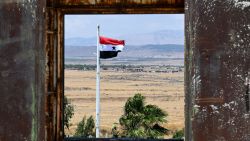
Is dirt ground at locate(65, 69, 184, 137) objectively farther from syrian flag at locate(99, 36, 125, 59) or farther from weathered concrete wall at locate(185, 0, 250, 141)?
weathered concrete wall at locate(185, 0, 250, 141)

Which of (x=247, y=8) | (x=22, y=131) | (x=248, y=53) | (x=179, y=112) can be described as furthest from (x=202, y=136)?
(x=179, y=112)

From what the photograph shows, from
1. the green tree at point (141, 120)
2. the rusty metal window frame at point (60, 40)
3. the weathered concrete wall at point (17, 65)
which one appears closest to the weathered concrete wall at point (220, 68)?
the weathered concrete wall at point (17, 65)

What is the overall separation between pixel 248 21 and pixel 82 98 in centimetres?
6794

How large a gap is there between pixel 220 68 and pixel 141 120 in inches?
553

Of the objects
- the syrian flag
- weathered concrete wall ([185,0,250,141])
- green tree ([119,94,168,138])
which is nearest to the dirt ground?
green tree ([119,94,168,138])

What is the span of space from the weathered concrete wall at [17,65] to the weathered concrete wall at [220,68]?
145 centimetres

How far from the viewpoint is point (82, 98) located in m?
72.6

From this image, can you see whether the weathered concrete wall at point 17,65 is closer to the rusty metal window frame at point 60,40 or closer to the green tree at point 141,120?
the rusty metal window frame at point 60,40

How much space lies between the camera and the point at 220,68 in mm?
5066

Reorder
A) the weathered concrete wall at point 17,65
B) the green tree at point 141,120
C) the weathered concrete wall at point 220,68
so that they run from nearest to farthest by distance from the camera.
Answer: the weathered concrete wall at point 220,68 → the weathered concrete wall at point 17,65 → the green tree at point 141,120

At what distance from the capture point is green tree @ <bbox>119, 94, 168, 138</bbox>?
1877cm

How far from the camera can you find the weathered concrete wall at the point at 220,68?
5.04 meters

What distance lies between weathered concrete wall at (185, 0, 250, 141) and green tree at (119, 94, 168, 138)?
13202 millimetres

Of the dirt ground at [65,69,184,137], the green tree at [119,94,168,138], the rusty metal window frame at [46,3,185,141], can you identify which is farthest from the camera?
the dirt ground at [65,69,184,137]
